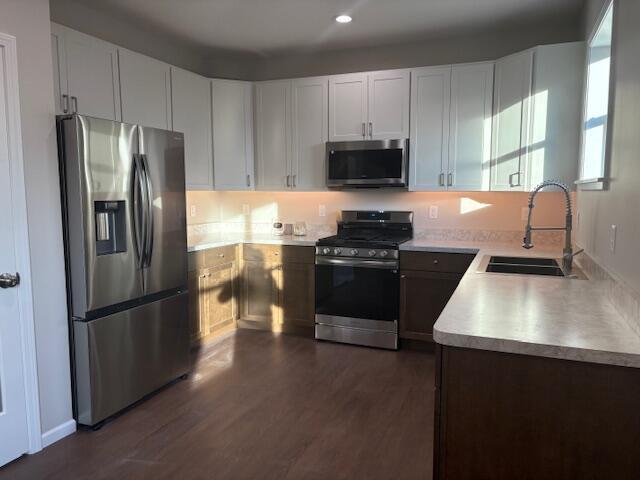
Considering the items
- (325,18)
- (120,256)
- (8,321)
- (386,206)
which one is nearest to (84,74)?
(120,256)

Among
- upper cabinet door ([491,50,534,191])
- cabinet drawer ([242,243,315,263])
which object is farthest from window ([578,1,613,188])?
cabinet drawer ([242,243,315,263])

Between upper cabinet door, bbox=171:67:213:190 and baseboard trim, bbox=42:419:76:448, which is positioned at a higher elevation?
upper cabinet door, bbox=171:67:213:190

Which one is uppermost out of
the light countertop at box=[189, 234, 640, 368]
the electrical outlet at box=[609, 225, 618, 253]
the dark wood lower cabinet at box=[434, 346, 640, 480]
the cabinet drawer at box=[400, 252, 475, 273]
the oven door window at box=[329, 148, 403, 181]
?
the oven door window at box=[329, 148, 403, 181]

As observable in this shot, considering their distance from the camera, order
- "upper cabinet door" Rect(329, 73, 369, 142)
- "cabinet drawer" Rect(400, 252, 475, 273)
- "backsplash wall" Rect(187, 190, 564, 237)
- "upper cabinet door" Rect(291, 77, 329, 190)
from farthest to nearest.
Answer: "upper cabinet door" Rect(291, 77, 329, 190)
"upper cabinet door" Rect(329, 73, 369, 142)
"backsplash wall" Rect(187, 190, 564, 237)
"cabinet drawer" Rect(400, 252, 475, 273)

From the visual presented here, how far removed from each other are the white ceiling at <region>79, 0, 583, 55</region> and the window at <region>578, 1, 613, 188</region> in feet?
2.37

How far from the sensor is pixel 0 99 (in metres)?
2.26

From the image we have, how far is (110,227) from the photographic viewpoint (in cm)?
276

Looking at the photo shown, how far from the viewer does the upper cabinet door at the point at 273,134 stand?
14.5ft

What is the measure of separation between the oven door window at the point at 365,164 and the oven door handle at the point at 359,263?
2.41 ft

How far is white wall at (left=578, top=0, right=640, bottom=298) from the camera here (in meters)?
1.59

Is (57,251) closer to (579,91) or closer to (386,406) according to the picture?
(386,406)

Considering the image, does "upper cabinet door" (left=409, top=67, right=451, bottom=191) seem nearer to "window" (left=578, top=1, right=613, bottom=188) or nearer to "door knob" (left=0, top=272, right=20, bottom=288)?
"window" (left=578, top=1, right=613, bottom=188)

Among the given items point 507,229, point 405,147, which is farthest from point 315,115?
point 507,229

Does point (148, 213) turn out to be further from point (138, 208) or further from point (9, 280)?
point (9, 280)
